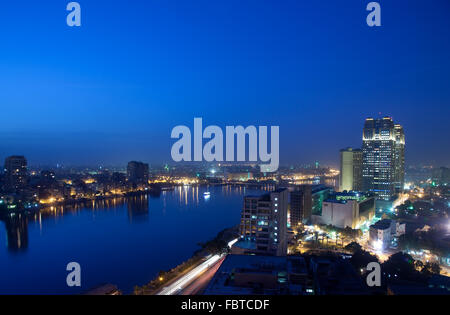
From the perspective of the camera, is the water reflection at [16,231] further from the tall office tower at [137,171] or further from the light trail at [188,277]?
the tall office tower at [137,171]

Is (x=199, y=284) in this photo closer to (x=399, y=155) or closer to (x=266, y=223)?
(x=266, y=223)

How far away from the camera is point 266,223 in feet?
18.1

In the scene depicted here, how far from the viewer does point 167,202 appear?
1465 cm

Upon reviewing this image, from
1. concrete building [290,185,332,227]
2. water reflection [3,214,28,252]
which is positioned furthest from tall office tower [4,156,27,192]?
concrete building [290,185,332,227]

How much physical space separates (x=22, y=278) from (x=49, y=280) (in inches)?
23.2

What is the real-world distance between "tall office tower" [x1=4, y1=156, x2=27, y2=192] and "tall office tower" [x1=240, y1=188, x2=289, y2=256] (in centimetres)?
1452

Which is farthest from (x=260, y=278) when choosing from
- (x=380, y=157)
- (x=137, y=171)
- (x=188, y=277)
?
(x=137, y=171)

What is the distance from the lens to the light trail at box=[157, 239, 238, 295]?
393 cm

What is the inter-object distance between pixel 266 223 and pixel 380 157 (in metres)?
10.6

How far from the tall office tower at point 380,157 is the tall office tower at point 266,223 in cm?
961

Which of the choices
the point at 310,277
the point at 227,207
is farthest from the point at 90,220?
the point at 310,277
